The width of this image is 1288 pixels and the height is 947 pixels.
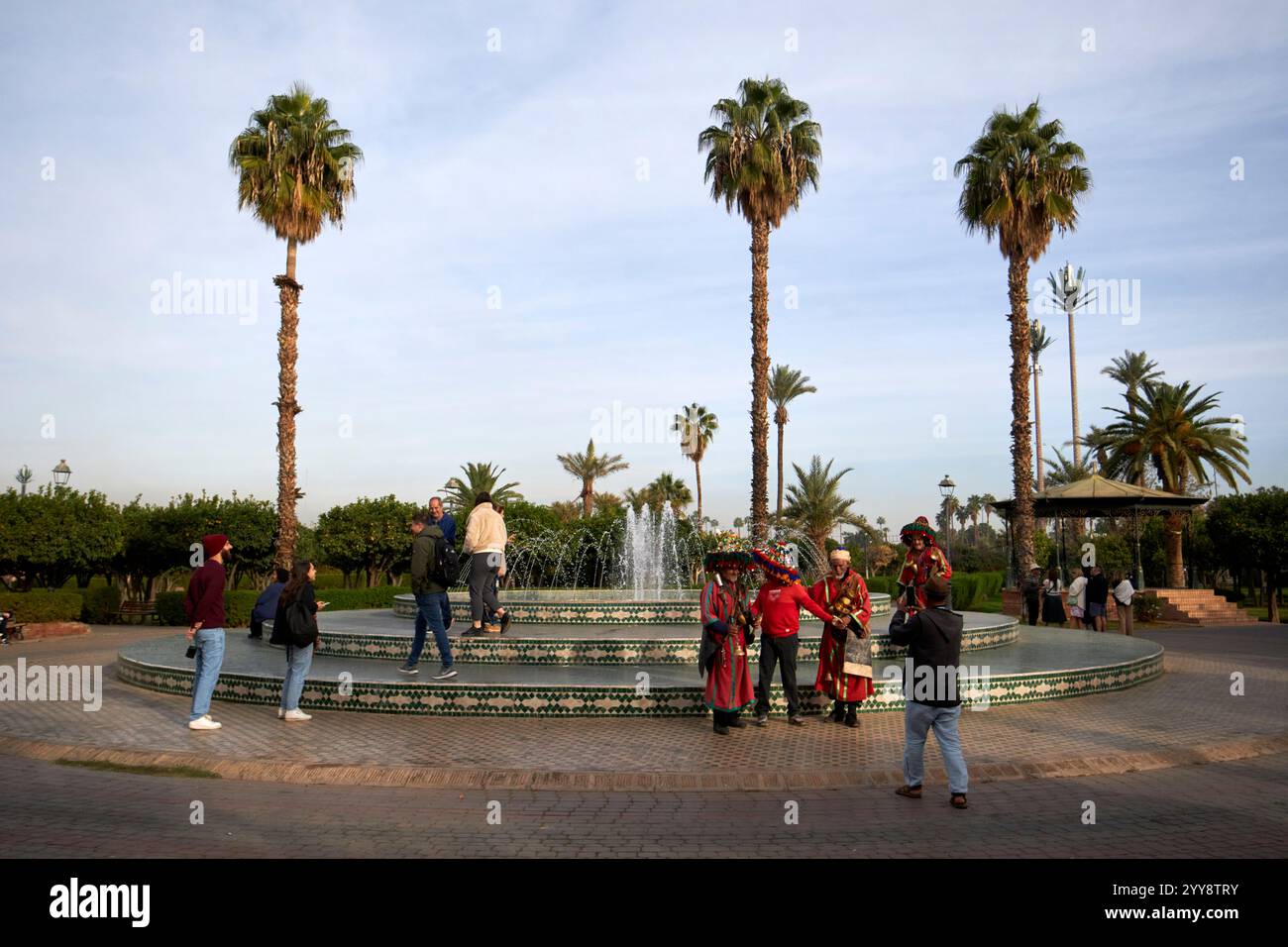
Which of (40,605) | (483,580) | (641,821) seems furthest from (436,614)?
(40,605)

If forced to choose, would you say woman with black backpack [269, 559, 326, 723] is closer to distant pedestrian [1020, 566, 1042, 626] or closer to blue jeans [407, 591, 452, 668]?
blue jeans [407, 591, 452, 668]

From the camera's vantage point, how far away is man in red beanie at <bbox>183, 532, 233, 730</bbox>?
9211 millimetres

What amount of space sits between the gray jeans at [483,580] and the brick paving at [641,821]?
193 inches

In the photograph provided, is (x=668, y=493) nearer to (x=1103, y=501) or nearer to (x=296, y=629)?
(x=1103, y=501)

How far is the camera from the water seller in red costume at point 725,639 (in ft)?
29.5

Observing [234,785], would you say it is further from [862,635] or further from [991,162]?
[991,162]

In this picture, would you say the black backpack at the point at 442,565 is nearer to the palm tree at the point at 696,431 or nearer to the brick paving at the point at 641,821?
the brick paving at the point at 641,821

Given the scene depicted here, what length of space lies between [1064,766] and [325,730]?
6.96 m

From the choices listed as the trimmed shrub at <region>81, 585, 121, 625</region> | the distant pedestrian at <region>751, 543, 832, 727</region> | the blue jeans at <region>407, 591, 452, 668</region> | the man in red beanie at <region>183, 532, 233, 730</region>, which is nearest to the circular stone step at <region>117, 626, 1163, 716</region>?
the blue jeans at <region>407, 591, 452, 668</region>

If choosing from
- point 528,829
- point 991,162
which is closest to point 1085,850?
point 528,829

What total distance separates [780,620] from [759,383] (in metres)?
17.6

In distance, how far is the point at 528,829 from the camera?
19.9 ft

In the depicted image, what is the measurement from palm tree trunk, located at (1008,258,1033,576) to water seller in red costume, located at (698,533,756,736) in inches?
798
